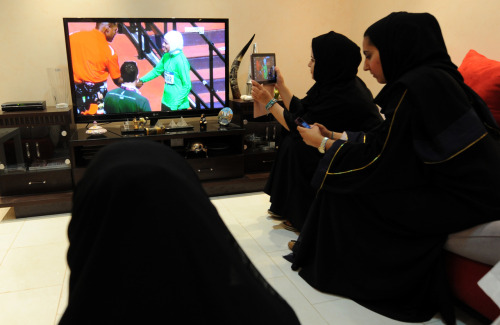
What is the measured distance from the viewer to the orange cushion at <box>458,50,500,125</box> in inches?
87.7

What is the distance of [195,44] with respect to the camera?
3.34 metres

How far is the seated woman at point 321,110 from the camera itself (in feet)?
8.10

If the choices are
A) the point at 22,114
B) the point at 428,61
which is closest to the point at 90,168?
the point at 428,61

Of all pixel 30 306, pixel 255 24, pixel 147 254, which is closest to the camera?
pixel 147 254

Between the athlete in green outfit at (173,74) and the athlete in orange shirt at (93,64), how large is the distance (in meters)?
0.27

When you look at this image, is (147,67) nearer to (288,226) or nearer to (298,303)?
(288,226)

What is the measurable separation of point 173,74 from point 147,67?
218 millimetres

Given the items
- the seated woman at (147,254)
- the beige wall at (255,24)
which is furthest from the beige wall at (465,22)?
the seated woman at (147,254)

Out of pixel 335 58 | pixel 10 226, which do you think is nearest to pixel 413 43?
pixel 335 58

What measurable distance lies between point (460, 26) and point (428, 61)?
1.60 meters

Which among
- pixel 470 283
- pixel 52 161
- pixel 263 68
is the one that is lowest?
pixel 470 283

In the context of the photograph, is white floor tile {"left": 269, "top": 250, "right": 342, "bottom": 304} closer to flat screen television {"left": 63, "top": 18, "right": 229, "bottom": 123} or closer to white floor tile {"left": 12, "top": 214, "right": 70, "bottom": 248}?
white floor tile {"left": 12, "top": 214, "right": 70, "bottom": 248}

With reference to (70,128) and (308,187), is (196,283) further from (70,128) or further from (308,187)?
(70,128)

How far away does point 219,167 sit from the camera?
3447mm
